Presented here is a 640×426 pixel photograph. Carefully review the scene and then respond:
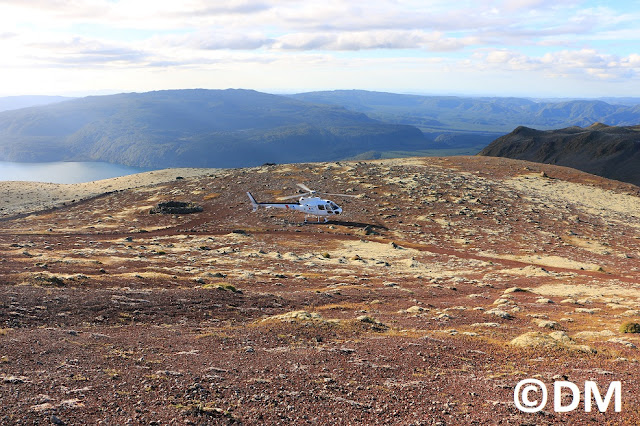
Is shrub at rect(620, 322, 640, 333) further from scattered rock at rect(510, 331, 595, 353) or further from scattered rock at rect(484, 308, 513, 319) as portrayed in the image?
scattered rock at rect(484, 308, 513, 319)

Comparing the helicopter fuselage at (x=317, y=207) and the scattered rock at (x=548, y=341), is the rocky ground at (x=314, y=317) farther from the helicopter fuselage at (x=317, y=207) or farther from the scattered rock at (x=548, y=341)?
the helicopter fuselage at (x=317, y=207)

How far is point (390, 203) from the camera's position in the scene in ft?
200

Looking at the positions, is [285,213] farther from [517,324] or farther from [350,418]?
[350,418]

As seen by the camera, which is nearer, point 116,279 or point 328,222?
point 116,279

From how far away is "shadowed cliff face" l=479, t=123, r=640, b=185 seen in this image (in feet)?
467

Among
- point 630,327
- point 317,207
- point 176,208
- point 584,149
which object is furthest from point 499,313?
point 584,149

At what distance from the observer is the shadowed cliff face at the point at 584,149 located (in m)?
142

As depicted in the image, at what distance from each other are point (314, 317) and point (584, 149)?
176052 millimetres

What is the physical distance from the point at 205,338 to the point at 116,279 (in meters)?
11.1

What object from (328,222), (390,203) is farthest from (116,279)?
(390,203)

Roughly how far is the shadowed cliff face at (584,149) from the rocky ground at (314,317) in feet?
353

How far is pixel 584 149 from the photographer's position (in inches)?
6339

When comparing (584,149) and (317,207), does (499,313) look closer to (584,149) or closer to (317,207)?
(317,207)

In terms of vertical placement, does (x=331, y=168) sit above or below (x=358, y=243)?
above
